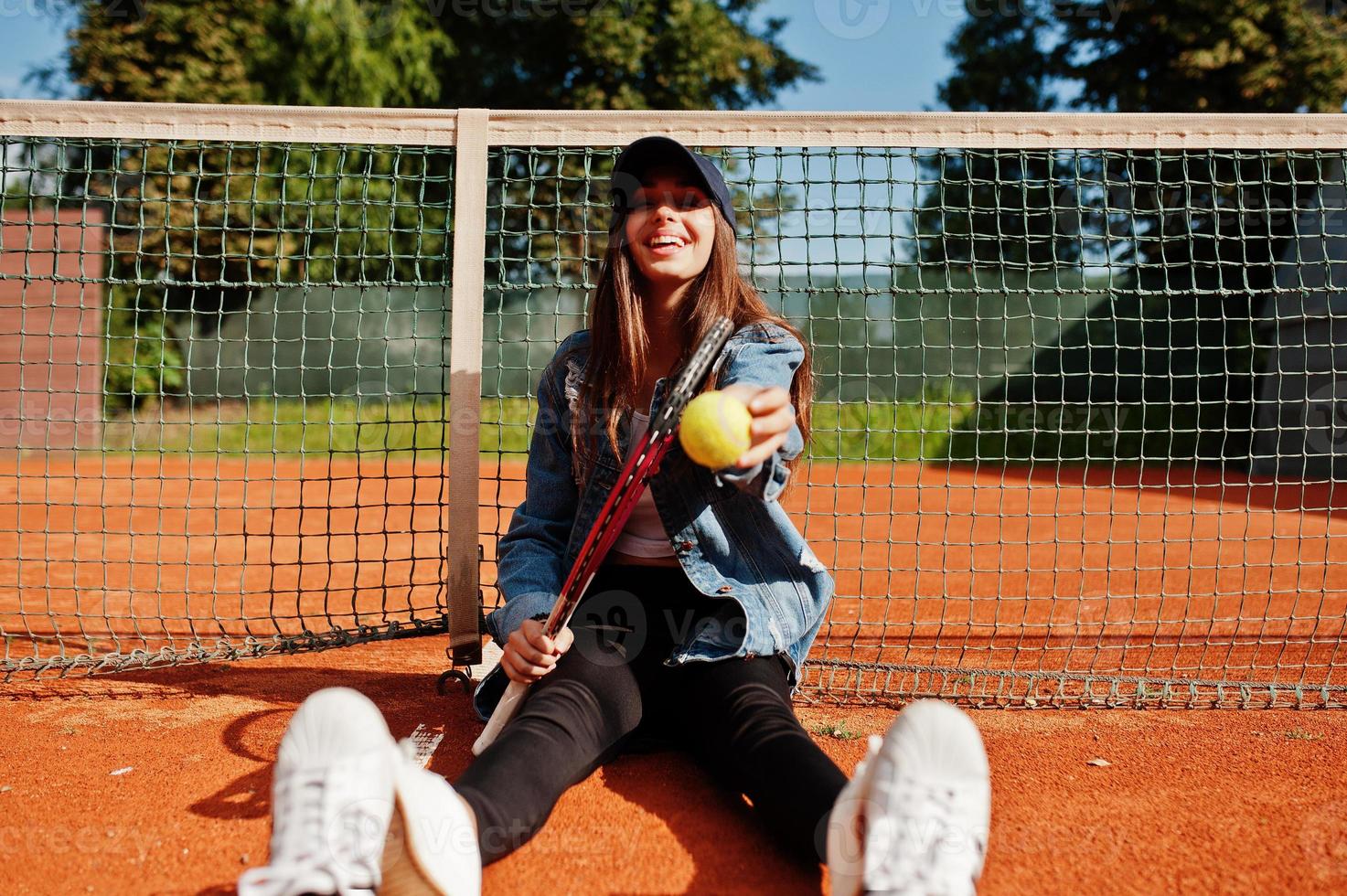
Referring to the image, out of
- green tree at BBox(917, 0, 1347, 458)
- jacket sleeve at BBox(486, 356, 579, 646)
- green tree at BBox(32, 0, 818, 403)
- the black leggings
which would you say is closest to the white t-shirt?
the black leggings

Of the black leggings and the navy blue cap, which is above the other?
the navy blue cap

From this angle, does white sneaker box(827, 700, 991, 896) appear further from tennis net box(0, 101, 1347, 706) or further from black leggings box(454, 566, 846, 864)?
tennis net box(0, 101, 1347, 706)

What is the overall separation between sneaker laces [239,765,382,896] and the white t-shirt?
953mm

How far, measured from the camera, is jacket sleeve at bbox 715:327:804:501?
1901 millimetres

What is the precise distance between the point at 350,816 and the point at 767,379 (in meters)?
1.17

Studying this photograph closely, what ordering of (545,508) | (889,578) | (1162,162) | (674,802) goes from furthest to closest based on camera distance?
1. (1162,162)
2. (889,578)
3. (545,508)
4. (674,802)

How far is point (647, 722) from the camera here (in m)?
2.23

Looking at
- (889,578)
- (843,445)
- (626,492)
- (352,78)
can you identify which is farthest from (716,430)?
(352,78)

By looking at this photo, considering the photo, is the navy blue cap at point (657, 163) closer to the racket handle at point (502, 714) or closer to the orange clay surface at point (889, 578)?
the racket handle at point (502, 714)

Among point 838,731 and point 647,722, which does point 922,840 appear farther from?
point 838,731

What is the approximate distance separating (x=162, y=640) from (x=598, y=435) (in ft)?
8.36

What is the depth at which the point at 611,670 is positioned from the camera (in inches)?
82.2

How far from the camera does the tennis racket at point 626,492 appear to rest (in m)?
1.93

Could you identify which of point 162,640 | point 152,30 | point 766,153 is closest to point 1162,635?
point 766,153
